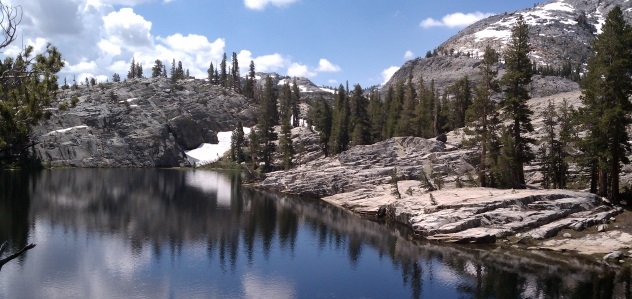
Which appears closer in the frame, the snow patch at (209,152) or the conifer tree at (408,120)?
the conifer tree at (408,120)

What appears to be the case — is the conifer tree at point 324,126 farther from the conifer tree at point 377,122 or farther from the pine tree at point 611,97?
the pine tree at point 611,97

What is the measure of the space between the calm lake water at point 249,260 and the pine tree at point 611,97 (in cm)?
1218

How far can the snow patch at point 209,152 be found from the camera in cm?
16100

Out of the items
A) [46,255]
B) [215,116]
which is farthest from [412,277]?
[215,116]

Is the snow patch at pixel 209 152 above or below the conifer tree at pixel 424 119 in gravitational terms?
below

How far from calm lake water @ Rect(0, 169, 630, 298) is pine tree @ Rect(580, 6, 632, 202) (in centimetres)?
1218

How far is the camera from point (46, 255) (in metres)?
42.0

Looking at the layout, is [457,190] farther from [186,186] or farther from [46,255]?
[186,186]

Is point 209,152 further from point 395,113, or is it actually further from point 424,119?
point 424,119

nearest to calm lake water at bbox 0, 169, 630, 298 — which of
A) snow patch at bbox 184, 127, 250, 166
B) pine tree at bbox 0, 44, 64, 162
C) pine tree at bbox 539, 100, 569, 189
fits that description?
pine tree at bbox 539, 100, 569, 189

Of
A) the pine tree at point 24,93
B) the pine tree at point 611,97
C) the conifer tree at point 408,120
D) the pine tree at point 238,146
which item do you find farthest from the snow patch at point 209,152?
the pine tree at point 24,93

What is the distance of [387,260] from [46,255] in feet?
97.4

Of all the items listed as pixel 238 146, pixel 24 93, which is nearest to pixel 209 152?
pixel 238 146

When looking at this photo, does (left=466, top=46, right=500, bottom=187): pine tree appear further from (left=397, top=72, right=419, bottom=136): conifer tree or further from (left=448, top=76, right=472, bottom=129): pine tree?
(left=448, top=76, right=472, bottom=129): pine tree
